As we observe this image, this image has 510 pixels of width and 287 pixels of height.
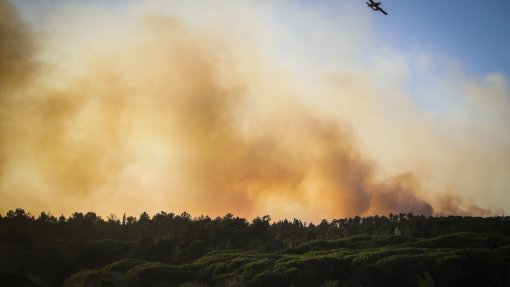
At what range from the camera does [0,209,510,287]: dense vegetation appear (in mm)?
49062

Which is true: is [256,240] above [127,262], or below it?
above

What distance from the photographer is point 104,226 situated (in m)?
109

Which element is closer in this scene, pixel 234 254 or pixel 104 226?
pixel 234 254

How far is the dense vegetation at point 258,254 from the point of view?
161ft

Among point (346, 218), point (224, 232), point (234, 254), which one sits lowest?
point (234, 254)

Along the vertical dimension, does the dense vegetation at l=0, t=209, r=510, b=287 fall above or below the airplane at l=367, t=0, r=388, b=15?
below

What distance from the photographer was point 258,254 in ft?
215

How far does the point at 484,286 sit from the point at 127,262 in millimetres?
44003

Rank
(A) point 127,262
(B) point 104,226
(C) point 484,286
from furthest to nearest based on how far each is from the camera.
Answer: (B) point 104,226
(A) point 127,262
(C) point 484,286

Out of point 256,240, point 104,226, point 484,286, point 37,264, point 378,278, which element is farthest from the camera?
point 104,226

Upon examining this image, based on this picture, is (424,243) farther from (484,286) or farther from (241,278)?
(241,278)

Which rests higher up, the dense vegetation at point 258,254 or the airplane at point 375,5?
the airplane at point 375,5

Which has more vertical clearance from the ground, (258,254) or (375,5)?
(375,5)

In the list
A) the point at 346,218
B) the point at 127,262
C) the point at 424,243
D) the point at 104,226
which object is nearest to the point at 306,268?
the point at 424,243
